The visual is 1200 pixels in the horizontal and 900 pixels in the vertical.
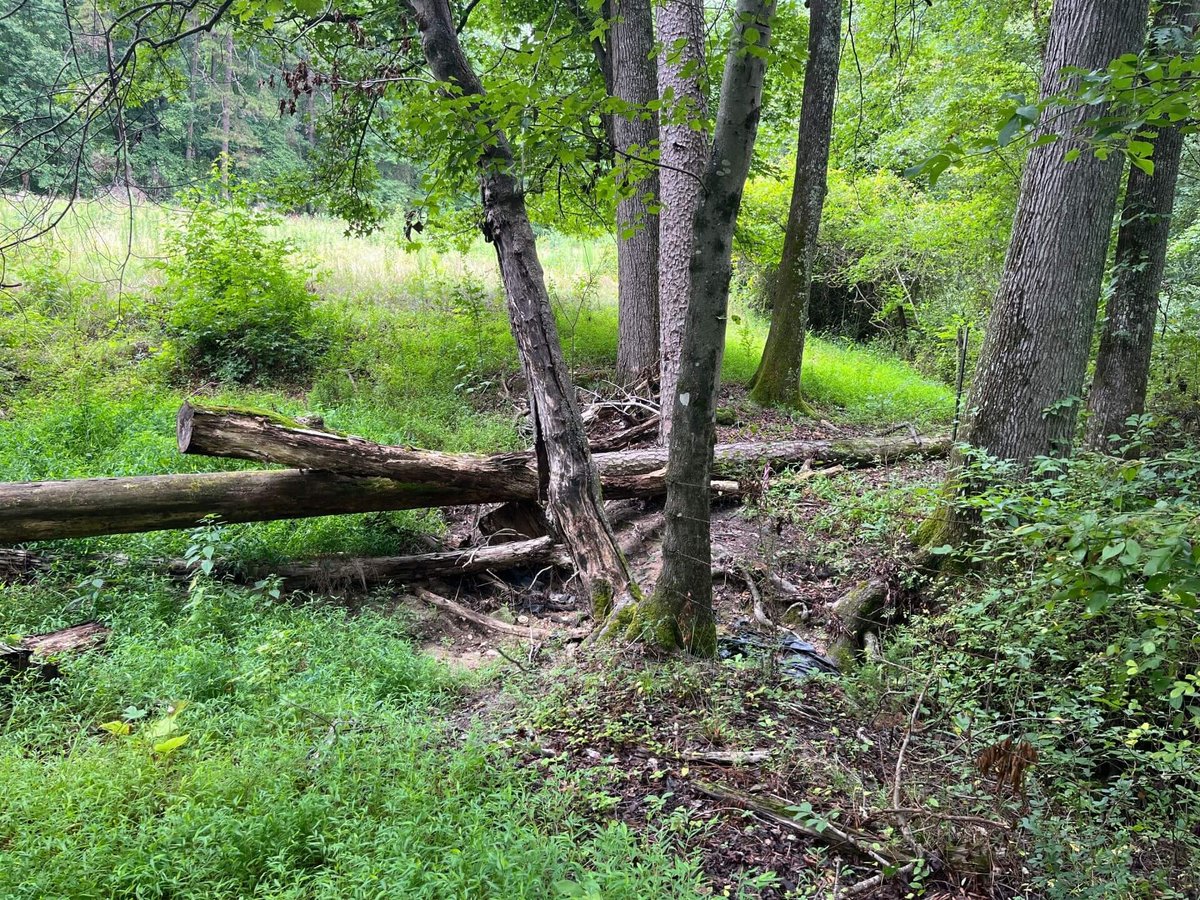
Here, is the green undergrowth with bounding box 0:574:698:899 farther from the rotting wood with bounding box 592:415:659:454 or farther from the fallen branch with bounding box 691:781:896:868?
the rotting wood with bounding box 592:415:659:454

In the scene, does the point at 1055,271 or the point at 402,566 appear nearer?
the point at 1055,271

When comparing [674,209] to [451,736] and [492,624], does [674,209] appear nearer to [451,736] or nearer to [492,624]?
[492,624]

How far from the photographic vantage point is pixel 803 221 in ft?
31.7

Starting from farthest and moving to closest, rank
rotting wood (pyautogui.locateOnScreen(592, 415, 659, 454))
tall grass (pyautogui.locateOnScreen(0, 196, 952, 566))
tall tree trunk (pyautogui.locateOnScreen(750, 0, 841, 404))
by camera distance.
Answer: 1. tall tree trunk (pyautogui.locateOnScreen(750, 0, 841, 404))
2. rotting wood (pyautogui.locateOnScreen(592, 415, 659, 454))
3. tall grass (pyautogui.locateOnScreen(0, 196, 952, 566))

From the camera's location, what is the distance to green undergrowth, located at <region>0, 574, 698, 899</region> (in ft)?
7.39

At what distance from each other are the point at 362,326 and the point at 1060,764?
419 inches

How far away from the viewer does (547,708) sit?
Result: 351 centimetres

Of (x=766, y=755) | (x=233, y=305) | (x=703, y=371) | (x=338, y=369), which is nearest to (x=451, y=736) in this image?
(x=766, y=755)

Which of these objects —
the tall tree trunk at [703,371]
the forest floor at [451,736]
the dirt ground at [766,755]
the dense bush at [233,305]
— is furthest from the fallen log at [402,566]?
the dense bush at [233,305]

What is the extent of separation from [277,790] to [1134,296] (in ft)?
27.4

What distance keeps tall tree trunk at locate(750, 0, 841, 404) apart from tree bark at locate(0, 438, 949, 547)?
4.14 meters

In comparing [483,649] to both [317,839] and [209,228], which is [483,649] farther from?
[209,228]

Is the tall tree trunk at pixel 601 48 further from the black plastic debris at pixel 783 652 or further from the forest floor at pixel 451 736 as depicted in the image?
the black plastic debris at pixel 783 652

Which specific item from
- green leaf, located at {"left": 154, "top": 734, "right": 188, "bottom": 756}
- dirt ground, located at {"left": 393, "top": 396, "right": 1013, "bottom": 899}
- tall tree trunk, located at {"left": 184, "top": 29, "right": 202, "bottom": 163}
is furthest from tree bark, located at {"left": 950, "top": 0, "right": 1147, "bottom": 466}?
tall tree trunk, located at {"left": 184, "top": 29, "right": 202, "bottom": 163}
